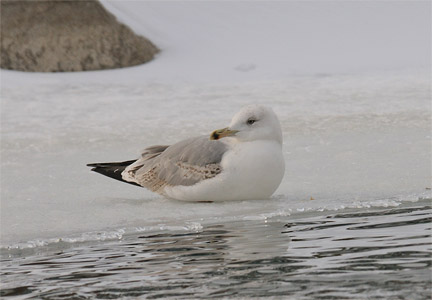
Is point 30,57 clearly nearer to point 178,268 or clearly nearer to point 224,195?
point 224,195

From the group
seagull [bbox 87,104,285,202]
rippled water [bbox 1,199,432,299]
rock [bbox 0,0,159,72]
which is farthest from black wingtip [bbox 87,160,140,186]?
rock [bbox 0,0,159,72]

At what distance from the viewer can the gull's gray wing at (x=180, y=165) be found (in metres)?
6.21

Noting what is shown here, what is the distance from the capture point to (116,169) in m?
6.92

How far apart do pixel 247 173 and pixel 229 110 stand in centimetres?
434

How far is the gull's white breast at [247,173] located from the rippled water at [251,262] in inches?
15.0

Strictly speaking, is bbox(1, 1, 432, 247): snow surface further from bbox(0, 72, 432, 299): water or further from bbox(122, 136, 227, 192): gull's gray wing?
bbox(122, 136, 227, 192): gull's gray wing

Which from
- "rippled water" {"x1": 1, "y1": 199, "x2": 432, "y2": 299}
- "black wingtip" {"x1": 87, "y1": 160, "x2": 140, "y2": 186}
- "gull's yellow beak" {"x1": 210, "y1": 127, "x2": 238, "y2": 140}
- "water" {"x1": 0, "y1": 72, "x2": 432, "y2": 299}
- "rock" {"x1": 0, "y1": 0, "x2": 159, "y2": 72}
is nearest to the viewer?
"rippled water" {"x1": 1, "y1": 199, "x2": 432, "y2": 299}

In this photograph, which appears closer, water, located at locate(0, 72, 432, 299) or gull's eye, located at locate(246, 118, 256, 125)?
water, located at locate(0, 72, 432, 299)

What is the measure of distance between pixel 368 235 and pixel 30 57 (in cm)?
905

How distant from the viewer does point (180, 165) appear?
21.1 feet

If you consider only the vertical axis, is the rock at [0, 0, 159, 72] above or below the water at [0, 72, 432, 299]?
above

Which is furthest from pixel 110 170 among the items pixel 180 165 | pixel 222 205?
pixel 222 205

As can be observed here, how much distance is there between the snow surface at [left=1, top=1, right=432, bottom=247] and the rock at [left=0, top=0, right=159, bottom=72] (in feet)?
0.96

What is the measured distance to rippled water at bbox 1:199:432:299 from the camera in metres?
3.91
